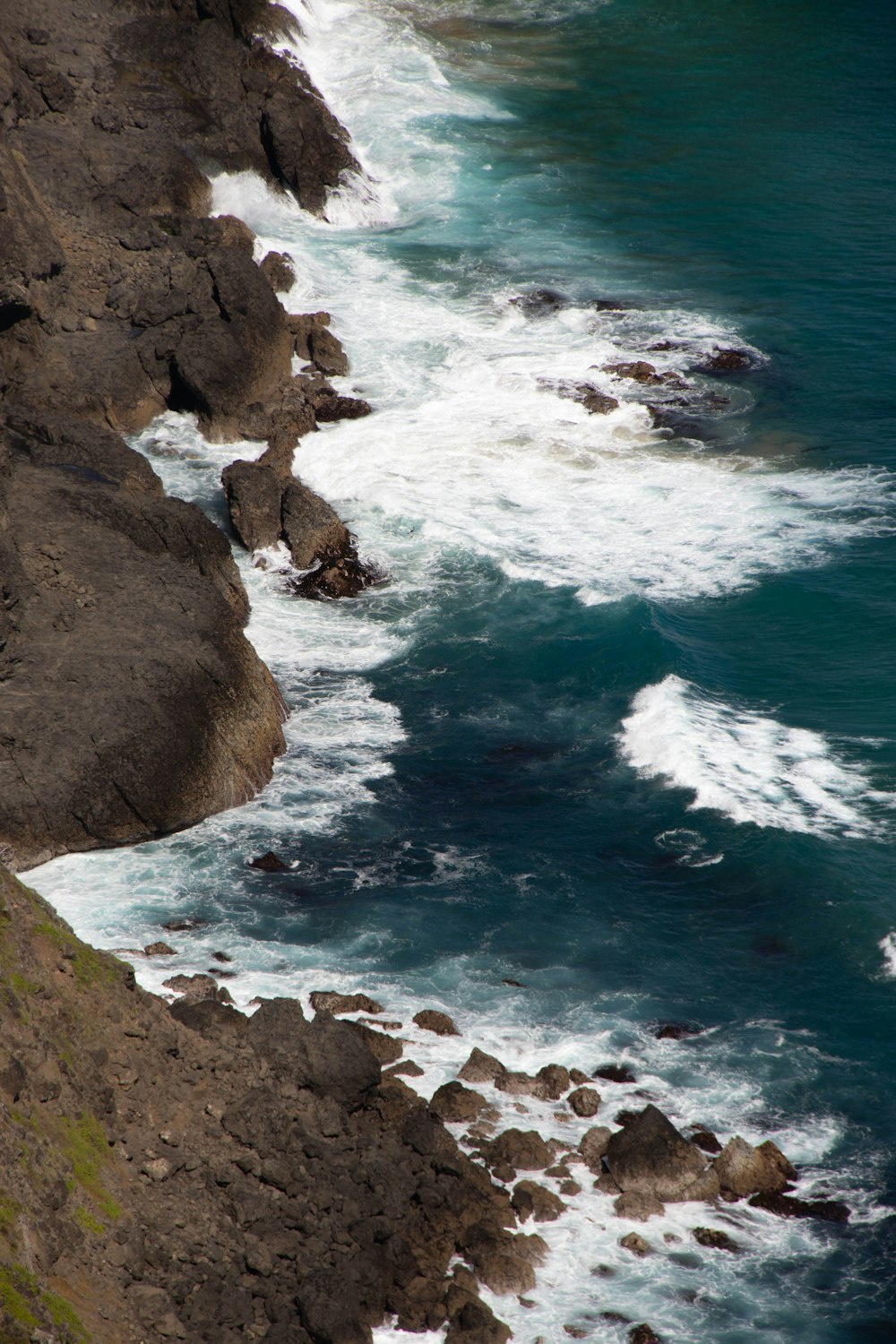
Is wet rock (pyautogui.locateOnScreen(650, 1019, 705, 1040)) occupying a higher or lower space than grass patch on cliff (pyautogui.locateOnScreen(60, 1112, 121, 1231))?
lower

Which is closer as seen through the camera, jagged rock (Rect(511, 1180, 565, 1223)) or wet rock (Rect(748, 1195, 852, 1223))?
jagged rock (Rect(511, 1180, 565, 1223))

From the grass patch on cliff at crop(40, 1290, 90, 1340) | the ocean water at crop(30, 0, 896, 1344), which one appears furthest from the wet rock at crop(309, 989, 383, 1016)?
the grass patch on cliff at crop(40, 1290, 90, 1340)

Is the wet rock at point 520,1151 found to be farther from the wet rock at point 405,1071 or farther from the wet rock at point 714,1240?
the wet rock at point 714,1240

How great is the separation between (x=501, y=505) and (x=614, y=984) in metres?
17.9

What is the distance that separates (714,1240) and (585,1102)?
98.2 inches

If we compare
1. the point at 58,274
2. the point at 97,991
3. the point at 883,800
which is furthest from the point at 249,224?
the point at 97,991

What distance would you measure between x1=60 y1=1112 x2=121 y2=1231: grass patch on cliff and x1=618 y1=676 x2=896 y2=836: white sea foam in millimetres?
13600

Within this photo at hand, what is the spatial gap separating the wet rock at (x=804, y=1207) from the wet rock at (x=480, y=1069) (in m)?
3.69

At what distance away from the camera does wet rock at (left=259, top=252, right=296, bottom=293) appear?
1783 inches

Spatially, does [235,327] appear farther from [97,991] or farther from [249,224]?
[97,991]

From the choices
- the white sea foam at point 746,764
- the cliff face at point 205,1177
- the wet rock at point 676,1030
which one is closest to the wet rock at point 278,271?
the white sea foam at point 746,764

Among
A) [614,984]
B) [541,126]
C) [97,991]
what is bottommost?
[614,984]

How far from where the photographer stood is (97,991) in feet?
50.5

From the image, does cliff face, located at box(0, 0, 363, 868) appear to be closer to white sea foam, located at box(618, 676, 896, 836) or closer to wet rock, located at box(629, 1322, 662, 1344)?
white sea foam, located at box(618, 676, 896, 836)
